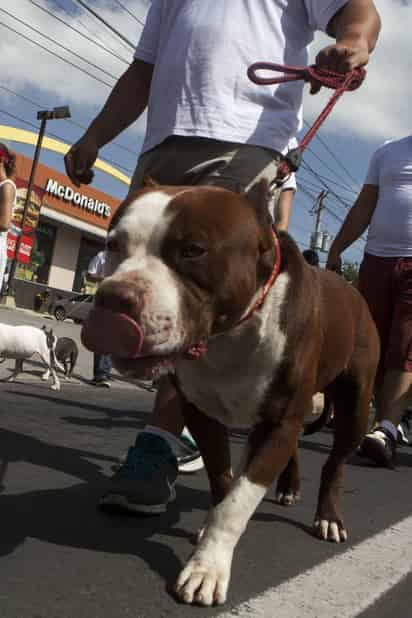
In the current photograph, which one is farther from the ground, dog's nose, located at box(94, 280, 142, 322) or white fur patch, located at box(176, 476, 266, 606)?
dog's nose, located at box(94, 280, 142, 322)

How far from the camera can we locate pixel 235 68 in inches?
102

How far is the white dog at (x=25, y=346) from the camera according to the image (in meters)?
6.94

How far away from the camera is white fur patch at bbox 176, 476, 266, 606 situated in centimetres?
180

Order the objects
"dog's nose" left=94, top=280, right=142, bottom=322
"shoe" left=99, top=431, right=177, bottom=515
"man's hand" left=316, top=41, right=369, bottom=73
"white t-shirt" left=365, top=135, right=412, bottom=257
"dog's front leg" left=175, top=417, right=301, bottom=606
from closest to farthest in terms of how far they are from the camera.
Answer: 1. "dog's nose" left=94, top=280, right=142, bottom=322
2. "dog's front leg" left=175, top=417, right=301, bottom=606
3. "man's hand" left=316, top=41, right=369, bottom=73
4. "shoe" left=99, top=431, right=177, bottom=515
5. "white t-shirt" left=365, top=135, right=412, bottom=257

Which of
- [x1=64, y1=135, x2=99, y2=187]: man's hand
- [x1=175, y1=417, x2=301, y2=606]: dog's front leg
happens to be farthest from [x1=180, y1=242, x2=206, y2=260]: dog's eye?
[x1=64, y1=135, x2=99, y2=187]: man's hand

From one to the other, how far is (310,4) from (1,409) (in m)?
3.28

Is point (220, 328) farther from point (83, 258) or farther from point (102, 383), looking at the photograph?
point (83, 258)

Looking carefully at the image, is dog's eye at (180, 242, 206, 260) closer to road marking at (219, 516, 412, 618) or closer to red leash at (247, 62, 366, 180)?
red leash at (247, 62, 366, 180)

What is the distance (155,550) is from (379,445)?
2.66 m

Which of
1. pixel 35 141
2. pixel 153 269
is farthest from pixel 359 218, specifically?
pixel 35 141

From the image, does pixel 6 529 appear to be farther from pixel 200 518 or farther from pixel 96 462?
pixel 96 462

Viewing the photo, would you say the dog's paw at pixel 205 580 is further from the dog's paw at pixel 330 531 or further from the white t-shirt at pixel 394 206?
the white t-shirt at pixel 394 206

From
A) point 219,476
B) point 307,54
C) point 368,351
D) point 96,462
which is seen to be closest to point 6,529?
point 219,476

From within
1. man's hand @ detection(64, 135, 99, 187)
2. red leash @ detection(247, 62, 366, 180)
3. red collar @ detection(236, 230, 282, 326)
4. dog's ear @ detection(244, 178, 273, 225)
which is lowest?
red collar @ detection(236, 230, 282, 326)
